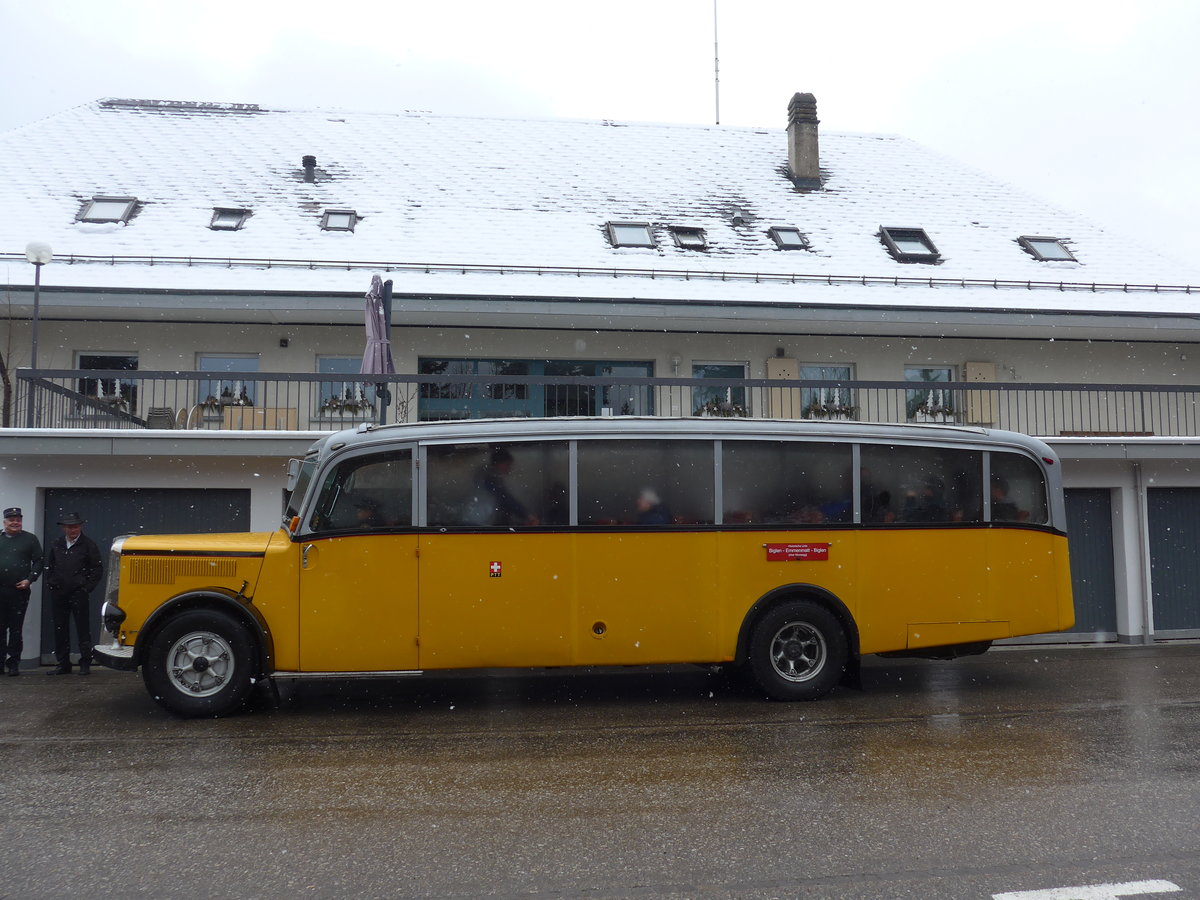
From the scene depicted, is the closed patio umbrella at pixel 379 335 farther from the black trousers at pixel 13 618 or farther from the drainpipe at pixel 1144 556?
the drainpipe at pixel 1144 556

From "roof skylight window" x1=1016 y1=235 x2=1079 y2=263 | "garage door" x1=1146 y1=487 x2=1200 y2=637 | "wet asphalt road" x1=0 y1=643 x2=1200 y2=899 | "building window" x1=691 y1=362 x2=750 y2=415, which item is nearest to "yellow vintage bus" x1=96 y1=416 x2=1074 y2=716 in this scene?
"wet asphalt road" x1=0 y1=643 x2=1200 y2=899

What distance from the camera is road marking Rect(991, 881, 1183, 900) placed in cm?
421

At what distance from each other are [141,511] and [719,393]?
8.97 meters

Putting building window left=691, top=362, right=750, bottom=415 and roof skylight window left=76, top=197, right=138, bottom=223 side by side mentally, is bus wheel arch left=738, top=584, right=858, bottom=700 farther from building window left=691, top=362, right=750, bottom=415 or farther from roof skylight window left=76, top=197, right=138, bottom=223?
roof skylight window left=76, top=197, right=138, bottom=223

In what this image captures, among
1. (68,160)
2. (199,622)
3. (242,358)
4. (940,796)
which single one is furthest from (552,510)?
(68,160)

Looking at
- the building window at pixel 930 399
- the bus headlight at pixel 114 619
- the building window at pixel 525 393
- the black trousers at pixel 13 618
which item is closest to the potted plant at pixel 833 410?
the building window at pixel 930 399

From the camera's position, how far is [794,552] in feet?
30.8

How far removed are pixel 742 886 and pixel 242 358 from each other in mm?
14212

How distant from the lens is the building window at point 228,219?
1781 centimetres

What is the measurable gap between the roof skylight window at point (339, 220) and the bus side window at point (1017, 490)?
12.6 meters

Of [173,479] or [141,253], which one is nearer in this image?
[173,479]

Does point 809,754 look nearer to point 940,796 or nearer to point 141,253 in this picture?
point 940,796

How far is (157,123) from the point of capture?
22438 mm

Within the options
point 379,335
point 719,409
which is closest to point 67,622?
point 379,335
